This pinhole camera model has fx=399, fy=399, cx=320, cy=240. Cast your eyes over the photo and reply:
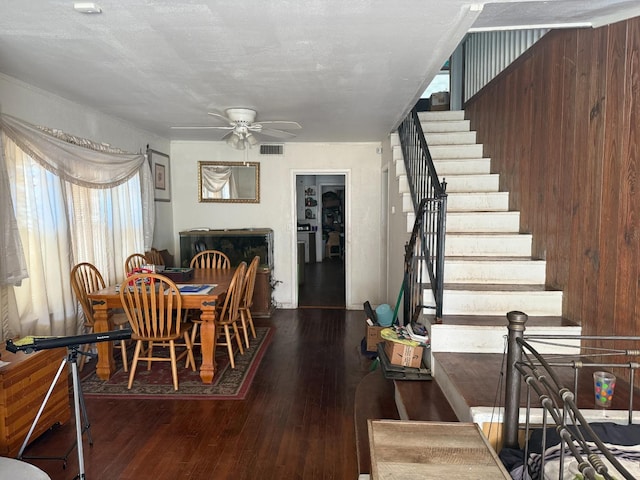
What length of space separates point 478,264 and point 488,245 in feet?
1.03

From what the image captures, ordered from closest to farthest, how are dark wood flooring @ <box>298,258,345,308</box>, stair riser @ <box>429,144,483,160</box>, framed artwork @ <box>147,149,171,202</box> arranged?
stair riser @ <box>429,144,483,160</box> < framed artwork @ <box>147,149,171,202</box> < dark wood flooring @ <box>298,258,345,308</box>

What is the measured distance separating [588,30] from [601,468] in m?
2.58

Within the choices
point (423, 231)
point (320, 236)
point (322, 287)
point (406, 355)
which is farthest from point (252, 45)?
point (320, 236)

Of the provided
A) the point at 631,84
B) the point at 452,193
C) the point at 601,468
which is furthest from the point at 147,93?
the point at 601,468

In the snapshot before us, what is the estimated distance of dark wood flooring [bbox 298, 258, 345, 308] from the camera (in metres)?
6.18

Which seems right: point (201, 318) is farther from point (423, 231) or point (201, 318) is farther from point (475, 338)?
point (475, 338)

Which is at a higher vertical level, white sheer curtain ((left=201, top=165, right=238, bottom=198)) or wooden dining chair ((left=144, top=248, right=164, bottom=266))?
white sheer curtain ((left=201, top=165, right=238, bottom=198))

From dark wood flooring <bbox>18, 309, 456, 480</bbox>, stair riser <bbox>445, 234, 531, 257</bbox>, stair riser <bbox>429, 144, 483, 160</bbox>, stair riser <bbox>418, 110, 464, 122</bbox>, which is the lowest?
dark wood flooring <bbox>18, 309, 456, 480</bbox>

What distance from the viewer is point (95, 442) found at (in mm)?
2463

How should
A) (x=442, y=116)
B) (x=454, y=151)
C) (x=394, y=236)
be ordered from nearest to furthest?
(x=454, y=151)
(x=394, y=236)
(x=442, y=116)

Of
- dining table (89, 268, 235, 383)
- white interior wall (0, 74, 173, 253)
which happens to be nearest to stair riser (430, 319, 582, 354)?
dining table (89, 268, 235, 383)

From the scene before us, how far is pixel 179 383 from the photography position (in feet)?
10.7

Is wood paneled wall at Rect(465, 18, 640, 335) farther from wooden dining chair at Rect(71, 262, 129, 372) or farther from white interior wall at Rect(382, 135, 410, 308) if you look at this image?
wooden dining chair at Rect(71, 262, 129, 372)

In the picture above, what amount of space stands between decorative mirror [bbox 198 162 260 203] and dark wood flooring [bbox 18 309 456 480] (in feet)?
9.54
